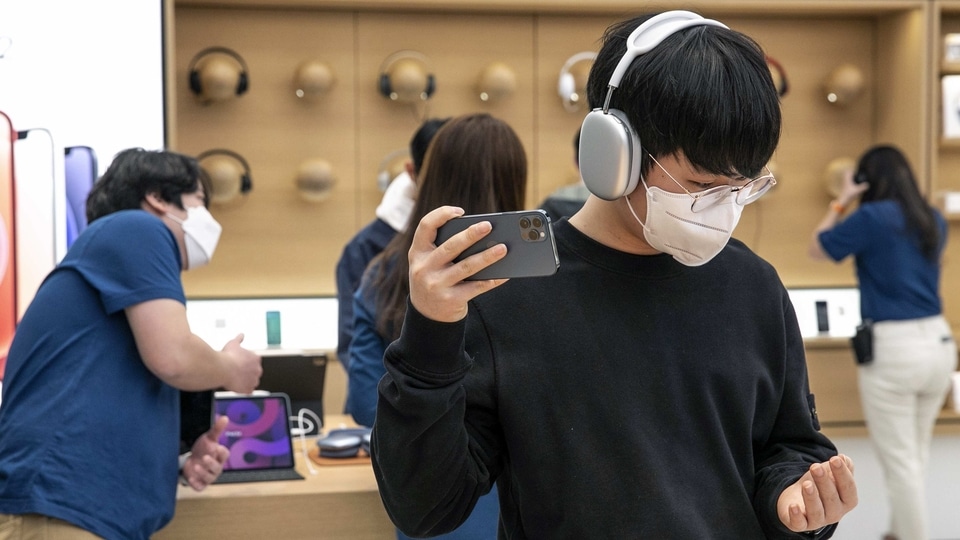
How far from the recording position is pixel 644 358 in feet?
3.48

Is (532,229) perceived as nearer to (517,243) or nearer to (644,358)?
(517,243)

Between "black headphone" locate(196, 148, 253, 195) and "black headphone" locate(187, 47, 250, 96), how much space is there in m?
0.25

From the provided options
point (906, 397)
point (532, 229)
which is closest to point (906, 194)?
point (906, 397)

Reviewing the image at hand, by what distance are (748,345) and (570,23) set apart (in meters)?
3.85

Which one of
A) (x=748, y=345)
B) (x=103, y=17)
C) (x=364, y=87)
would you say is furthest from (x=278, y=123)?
(x=748, y=345)

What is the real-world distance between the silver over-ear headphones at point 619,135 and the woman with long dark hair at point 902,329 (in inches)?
122

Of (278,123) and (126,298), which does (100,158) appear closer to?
(278,123)

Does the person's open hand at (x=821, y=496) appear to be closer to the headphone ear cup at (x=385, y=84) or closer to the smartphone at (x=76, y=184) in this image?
the smartphone at (x=76, y=184)

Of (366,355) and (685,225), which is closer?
(685,225)

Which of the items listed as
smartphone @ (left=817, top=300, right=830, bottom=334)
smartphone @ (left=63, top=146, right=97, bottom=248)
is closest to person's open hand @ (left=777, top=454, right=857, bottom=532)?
smartphone @ (left=63, top=146, right=97, bottom=248)

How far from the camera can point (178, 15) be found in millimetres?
4418

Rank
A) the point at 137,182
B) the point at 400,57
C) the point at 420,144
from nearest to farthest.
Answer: the point at 137,182
the point at 420,144
the point at 400,57

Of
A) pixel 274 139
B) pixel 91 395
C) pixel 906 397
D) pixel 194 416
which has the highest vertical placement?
pixel 274 139

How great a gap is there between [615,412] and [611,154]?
0.26m
